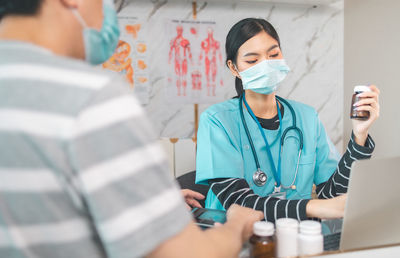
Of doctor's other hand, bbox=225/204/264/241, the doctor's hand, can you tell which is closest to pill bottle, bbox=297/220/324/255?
doctor's other hand, bbox=225/204/264/241

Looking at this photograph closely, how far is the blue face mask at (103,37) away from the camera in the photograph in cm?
61

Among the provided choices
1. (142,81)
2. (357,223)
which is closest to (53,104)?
(357,223)

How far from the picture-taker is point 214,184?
126cm

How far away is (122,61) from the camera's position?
2.61m

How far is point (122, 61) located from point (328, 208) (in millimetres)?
2038

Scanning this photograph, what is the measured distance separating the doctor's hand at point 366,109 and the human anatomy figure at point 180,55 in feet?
5.45

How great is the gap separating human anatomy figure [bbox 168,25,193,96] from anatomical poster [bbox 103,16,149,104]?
0.71 feet

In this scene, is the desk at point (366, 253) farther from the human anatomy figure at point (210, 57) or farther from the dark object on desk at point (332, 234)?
the human anatomy figure at point (210, 57)

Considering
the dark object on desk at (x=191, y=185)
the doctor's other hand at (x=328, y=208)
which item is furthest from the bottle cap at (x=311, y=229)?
the dark object on desk at (x=191, y=185)

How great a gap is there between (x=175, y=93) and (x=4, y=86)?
226 cm

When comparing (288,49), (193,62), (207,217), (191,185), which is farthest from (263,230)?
(288,49)

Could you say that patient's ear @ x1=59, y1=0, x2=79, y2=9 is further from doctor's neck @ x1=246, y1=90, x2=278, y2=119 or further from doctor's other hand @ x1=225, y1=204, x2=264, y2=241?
doctor's neck @ x1=246, y1=90, x2=278, y2=119

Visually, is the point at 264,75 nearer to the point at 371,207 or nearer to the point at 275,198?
the point at 275,198

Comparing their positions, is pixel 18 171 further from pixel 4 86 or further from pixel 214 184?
pixel 214 184
